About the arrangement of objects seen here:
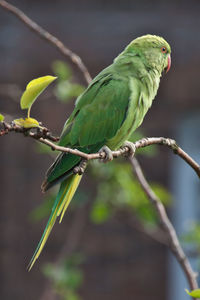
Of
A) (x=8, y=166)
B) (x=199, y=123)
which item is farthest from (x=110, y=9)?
(x=8, y=166)

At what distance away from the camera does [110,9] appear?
3.83 m

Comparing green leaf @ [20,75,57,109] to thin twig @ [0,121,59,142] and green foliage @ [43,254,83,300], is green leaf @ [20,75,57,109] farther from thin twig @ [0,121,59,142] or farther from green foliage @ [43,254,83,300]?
green foliage @ [43,254,83,300]

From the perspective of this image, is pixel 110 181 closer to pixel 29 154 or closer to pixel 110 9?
pixel 29 154

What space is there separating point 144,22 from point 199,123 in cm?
77

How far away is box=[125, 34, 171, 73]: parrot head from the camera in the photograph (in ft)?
5.97

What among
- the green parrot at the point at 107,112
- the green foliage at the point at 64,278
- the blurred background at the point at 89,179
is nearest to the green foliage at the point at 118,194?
the green foliage at the point at 64,278

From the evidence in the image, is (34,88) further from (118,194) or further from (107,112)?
(118,194)

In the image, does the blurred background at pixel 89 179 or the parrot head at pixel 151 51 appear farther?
the blurred background at pixel 89 179

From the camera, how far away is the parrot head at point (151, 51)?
1.82 metres

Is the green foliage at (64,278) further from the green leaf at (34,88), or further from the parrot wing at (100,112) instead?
the green leaf at (34,88)

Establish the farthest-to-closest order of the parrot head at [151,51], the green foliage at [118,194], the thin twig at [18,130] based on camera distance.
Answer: the green foliage at [118,194]
the parrot head at [151,51]
the thin twig at [18,130]

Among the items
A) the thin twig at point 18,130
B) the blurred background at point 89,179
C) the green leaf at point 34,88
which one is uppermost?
the green leaf at point 34,88

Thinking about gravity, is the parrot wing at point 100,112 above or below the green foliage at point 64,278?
above

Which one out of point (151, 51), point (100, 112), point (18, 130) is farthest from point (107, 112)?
point (18, 130)
